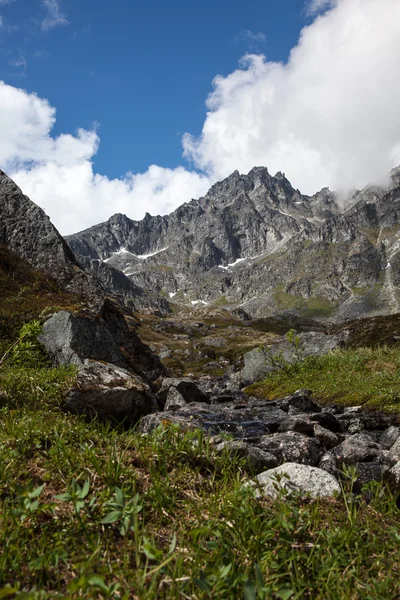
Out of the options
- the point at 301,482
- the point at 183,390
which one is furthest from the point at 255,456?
the point at 183,390

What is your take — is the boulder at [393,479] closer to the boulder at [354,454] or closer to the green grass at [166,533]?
the green grass at [166,533]

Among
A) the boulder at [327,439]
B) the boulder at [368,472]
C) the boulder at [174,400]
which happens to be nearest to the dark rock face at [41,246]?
the boulder at [174,400]

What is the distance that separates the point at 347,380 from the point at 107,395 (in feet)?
59.0

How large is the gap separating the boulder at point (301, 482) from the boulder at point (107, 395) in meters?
6.08

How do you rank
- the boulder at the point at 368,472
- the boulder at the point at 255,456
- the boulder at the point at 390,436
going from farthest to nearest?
the boulder at the point at 390,436 < the boulder at the point at 368,472 < the boulder at the point at 255,456

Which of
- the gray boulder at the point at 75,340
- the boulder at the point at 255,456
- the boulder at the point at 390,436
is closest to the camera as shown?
the boulder at the point at 255,456

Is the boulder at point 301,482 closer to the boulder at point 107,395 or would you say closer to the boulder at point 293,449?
the boulder at point 293,449

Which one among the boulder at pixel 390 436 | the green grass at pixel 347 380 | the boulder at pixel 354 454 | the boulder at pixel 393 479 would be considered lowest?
the green grass at pixel 347 380

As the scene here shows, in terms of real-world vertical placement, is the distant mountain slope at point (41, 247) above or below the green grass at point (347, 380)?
above

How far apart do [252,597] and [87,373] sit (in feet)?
34.5

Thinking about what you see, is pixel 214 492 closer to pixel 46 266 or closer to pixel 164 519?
pixel 164 519

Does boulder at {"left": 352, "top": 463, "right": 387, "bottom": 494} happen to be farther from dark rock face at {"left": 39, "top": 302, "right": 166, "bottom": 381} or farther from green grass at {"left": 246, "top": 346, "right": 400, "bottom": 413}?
dark rock face at {"left": 39, "top": 302, "right": 166, "bottom": 381}

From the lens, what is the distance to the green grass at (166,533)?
8.82 ft

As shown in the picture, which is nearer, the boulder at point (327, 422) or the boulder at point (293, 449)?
the boulder at point (293, 449)
